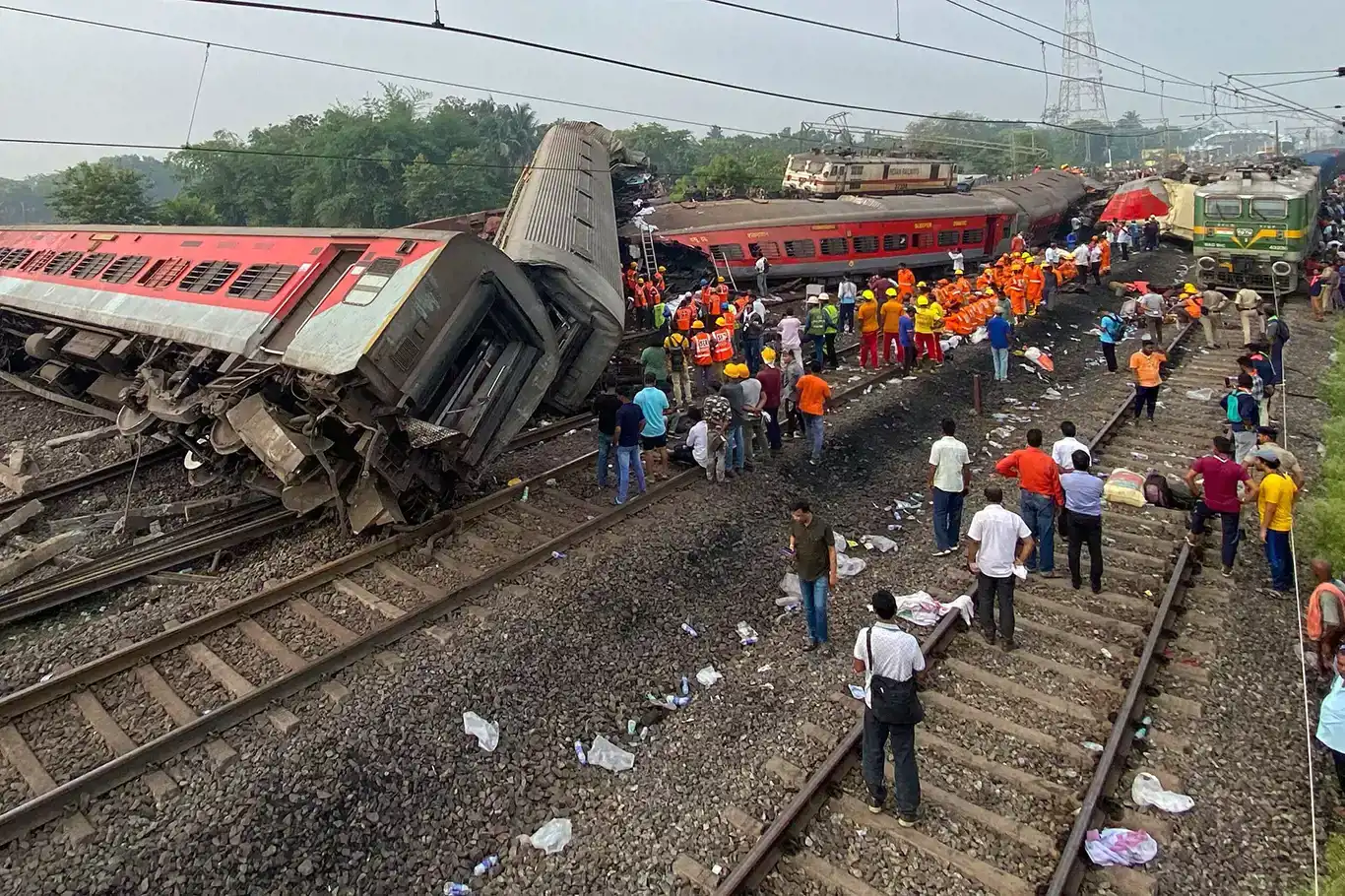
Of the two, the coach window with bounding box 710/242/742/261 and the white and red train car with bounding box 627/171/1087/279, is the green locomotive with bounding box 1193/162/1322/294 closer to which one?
the white and red train car with bounding box 627/171/1087/279

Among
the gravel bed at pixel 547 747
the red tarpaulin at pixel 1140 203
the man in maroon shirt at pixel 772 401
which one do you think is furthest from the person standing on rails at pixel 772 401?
the red tarpaulin at pixel 1140 203

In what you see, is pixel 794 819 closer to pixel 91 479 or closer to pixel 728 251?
pixel 91 479

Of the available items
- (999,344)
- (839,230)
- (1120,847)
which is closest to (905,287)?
(999,344)

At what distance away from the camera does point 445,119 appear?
2352 inches

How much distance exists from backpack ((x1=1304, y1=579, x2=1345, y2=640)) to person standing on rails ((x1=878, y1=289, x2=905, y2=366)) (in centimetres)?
895

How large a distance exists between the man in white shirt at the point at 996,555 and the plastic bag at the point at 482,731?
154 inches

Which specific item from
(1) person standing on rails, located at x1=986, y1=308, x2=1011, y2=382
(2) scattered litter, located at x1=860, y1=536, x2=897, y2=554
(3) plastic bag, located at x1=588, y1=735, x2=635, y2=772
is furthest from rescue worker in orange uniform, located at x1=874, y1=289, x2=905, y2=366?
(3) plastic bag, located at x1=588, y1=735, x2=635, y2=772

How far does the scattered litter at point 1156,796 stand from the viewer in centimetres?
484

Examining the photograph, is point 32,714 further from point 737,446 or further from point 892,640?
point 737,446

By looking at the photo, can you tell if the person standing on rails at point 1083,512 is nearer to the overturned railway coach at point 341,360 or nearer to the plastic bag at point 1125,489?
the plastic bag at point 1125,489

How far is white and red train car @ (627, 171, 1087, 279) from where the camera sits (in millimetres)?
20125

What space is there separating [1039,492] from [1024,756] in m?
2.87

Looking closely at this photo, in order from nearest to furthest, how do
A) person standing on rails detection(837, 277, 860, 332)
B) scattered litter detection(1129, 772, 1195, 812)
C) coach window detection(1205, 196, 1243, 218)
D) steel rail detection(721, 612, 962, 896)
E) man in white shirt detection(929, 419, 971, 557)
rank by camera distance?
steel rail detection(721, 612, 962, 896) → scattered litter detection(1129, 772, 1195, 812) → man in white shirt detection(929, 419, 971, 557) → person standing on rails detection(837, 277, 860, 332) → coach window detection(1205, 196, 1243, 218)

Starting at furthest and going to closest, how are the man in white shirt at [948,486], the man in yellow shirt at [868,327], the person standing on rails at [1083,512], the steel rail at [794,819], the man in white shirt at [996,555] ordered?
the man in yellow shirt at [868,327]
the man in white shirt at [948,486]
the person standing on rails at [1083,512]
the man in white shirt at [996,555]
the steel rail at [794,819]
